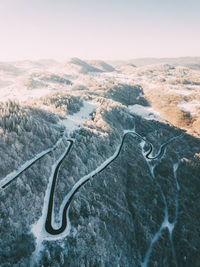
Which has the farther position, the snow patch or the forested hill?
the snow patch

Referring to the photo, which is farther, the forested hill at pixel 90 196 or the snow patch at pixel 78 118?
the snow patch at pixel 78 118

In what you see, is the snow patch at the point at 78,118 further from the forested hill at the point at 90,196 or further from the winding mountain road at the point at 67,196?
the winding mountain road at the point at 67,196

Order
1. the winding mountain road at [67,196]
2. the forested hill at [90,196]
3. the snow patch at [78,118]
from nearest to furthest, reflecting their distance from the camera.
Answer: the forested hill at [90,196] < the winding mountain road at [67,196] < the snow patch at [78,118]

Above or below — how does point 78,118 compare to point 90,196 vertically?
above

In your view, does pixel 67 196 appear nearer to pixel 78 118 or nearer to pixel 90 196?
pixel 90 196

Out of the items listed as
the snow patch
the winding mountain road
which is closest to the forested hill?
the winding mountain road

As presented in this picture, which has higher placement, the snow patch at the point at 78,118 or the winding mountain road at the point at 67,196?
the snow patch at the point at 78,118

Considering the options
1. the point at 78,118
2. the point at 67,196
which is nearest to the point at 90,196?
the point at 67,196

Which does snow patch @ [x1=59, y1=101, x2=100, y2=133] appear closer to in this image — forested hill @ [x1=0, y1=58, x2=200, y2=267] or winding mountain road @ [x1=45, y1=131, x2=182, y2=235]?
forested hill @ [x1=0, y1=58, x2=200, y2=267]

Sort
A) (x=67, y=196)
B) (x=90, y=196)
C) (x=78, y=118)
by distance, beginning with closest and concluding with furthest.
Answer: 1. (x=67, y=196)
2. (x=90, y=196)
3. (x=78, y=118)

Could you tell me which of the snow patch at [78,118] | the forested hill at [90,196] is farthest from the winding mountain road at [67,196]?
the snow patch at [78,118]

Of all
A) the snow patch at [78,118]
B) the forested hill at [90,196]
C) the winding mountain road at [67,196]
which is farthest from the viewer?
the snow patch at [78,118]

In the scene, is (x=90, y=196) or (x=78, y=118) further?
(x=78, y=118)
